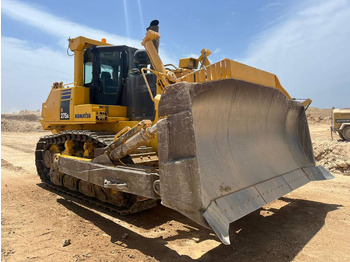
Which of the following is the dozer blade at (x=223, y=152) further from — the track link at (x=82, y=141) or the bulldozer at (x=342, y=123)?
the bulldozer at (x=342, y=123)

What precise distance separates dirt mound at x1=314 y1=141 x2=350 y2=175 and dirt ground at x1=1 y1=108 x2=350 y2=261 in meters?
3.08

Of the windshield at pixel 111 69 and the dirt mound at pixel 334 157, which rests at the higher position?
the windshield at pixel 111 69

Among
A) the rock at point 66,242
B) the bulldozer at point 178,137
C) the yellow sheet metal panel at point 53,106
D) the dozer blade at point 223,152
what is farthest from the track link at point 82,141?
the dozer blade at point 223,152

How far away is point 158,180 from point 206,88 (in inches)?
44.3

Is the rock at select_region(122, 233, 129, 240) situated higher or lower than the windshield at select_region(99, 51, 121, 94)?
lower

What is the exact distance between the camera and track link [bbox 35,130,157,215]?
4.35 metres

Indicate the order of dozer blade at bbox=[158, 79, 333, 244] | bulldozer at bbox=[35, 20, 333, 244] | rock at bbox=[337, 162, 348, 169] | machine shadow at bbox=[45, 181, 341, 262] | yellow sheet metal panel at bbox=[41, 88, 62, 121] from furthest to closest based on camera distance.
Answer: rock at bbox=[337, 162, 348, 169] < yellow sheet metal panel at bbox=[41, 88, 62, 121] < machine shadow at bbox=[45, 181, 341, 262] < bulldozer at bbox=[35, 20, 333, 244] < dozer blade at bbox=[158, 79, 333, 244]

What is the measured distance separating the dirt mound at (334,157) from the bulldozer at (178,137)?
4123 millimetres

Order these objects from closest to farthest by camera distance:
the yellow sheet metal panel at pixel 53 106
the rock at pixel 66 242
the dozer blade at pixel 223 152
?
the dozer blade at pixel 223 152 < the rock at pixel 66 242 < the yellow sheet metal panel at pixel 53 106

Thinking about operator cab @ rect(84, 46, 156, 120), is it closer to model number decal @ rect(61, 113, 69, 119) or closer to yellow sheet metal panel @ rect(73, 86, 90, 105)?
yellow sheet metal panel @ rect(73, 86, 90, 105)

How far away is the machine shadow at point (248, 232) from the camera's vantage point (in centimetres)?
306

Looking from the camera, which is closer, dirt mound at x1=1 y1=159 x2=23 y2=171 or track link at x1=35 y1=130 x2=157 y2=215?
track link at x1=35 y1=130 x2=157 y2=215

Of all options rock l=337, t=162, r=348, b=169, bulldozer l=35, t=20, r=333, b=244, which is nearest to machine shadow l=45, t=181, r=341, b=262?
bulldozer l=35, t=20, r=333, b=244

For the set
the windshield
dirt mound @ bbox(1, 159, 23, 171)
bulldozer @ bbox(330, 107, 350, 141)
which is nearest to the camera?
the windshield
